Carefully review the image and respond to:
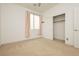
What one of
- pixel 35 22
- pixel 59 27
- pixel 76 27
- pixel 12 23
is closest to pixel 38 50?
pixel 76 27

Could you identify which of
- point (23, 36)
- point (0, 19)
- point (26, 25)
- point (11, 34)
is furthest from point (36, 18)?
point (0, 19)

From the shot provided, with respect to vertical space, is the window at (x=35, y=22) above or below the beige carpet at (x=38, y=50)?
above

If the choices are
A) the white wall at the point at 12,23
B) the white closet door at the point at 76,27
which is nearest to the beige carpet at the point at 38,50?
the white closet door at the point at 76,27

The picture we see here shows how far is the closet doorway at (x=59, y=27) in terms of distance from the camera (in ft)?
14.5

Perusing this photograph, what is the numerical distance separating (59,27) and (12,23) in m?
2.43

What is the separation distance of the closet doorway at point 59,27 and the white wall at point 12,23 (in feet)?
5.80

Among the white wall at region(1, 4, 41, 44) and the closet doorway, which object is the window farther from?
the closet doorway

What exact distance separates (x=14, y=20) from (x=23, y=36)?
105 centimetres

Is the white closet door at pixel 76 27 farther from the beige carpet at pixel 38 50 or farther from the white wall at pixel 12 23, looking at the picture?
the white wall at pixel 12 23

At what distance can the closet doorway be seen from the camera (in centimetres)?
442

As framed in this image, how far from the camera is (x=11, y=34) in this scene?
3.94 meters

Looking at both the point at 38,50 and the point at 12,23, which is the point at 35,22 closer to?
the point at 12,23

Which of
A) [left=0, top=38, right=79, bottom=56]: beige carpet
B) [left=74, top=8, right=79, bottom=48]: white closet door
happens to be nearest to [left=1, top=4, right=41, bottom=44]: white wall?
[left=0, top=38, right=79, bottom=56]: beige carpet

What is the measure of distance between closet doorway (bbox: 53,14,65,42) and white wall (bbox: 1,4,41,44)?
1.77m
